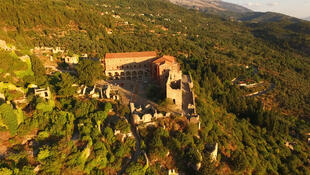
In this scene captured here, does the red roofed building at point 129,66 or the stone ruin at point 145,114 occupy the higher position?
the red roofed building at point 129,66

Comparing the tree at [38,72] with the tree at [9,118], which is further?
the tree at [38,72]

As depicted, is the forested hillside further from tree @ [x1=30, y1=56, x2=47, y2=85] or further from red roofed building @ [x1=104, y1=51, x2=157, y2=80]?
red roofed building @ [x1=104, y1=51, x2=157, y2=80]

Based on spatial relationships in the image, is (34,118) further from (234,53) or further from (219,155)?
(234,53)

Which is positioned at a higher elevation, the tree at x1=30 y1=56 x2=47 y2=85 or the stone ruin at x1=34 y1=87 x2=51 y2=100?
the tree at x1=30 y1=56 x2=47 y2=85

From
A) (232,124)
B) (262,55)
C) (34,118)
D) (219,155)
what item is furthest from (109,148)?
(262,55)

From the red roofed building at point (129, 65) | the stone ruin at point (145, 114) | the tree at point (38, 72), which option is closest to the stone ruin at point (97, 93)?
the stone ruin at point (145, 114)

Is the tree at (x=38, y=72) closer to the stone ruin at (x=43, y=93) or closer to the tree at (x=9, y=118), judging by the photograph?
the stone ruin at (x=43, y=93)

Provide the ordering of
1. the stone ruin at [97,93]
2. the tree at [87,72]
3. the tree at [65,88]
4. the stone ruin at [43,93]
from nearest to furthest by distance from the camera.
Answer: the stone ruin at [43,93] < the tree at [65,88] < the stone ruin at [97,93] < the tree at [87,72]

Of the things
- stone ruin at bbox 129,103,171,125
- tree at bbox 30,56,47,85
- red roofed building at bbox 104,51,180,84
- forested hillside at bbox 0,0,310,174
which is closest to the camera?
forested hillside at bbox 0,0,310,174

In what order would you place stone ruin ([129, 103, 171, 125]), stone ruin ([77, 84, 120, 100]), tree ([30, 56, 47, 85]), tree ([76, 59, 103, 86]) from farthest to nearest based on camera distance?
tree ([76, 59, 103, 86]), stone ruin ([77, 84, 120, 100]), tree ([30, 56, 47, 85]), stone ruin ([129, 103, 171, 125])

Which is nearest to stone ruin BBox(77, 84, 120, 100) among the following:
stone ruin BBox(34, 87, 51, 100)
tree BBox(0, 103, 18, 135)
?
stone ruin BBox(34, 87, 51, 100)
